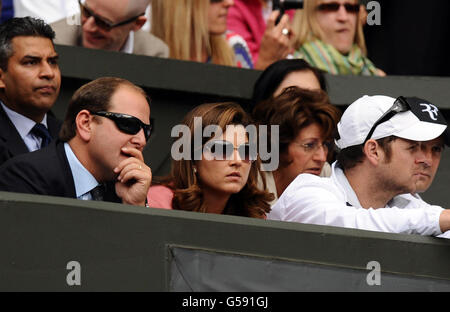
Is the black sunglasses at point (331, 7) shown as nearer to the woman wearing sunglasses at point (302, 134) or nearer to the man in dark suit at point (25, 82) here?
the woman wearing sunglasses at point (302, 134)

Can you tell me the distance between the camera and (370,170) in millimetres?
6059

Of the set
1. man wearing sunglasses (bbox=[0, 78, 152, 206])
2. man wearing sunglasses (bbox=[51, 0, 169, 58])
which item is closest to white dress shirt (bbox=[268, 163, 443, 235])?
man wearing sunglasses (bbox=[0, 78, 152, 206])

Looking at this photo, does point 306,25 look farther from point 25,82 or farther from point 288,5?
point 25,82

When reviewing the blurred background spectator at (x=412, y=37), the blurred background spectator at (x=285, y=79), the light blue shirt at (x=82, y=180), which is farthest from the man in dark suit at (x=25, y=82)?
the blurred background spectator at (x=412, y=37)

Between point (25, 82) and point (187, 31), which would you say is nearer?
point (25, 82)

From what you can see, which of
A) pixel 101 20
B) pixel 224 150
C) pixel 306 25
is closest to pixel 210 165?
pixel 224 150

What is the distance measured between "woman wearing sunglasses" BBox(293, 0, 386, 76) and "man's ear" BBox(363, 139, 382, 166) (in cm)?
204

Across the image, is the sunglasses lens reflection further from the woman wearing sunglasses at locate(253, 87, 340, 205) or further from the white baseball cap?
the woman wearing sunglasses at locate(253, 87, 340, 205)

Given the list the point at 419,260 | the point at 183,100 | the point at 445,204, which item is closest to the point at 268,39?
the point at 183,100

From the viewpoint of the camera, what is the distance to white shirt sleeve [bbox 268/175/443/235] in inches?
223

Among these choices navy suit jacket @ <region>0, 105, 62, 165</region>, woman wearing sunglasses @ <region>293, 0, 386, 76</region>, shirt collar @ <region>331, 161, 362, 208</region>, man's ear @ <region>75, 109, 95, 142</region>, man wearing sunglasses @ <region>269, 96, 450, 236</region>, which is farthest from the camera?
woman wearing sunglasses @ <region>293, 0, 386, 76</region>

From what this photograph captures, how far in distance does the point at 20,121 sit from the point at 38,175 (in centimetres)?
78

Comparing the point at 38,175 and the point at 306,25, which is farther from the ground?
the point at 306,25
